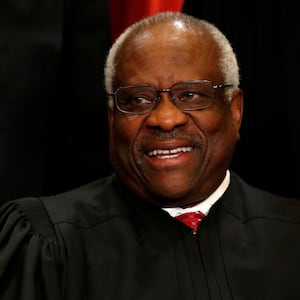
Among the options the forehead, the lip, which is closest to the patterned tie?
the lip

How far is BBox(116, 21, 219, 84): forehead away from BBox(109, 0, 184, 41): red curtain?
A: 0.63 m

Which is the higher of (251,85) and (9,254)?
(251,85)

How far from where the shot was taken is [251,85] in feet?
7.85

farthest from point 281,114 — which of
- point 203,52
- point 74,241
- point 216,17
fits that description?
point 74,241

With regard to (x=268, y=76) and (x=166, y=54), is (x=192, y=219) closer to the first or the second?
(x=166, y=54)

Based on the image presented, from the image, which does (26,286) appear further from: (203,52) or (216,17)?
(216,17)

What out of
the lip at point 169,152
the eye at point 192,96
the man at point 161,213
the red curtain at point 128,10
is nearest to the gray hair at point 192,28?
the man at point 161,213

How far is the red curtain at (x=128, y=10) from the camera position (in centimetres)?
251

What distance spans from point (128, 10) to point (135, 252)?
1.05 m

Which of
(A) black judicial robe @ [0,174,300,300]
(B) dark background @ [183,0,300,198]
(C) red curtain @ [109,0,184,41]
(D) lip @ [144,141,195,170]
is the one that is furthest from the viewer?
(C) red curtain @ [109,0,184,41]

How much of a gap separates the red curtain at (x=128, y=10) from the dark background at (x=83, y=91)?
173 millimetres

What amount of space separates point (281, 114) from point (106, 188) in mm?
722

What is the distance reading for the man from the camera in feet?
5.64

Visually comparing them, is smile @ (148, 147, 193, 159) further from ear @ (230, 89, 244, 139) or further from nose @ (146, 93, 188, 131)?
ear @ (230, 89, 244, 139)
